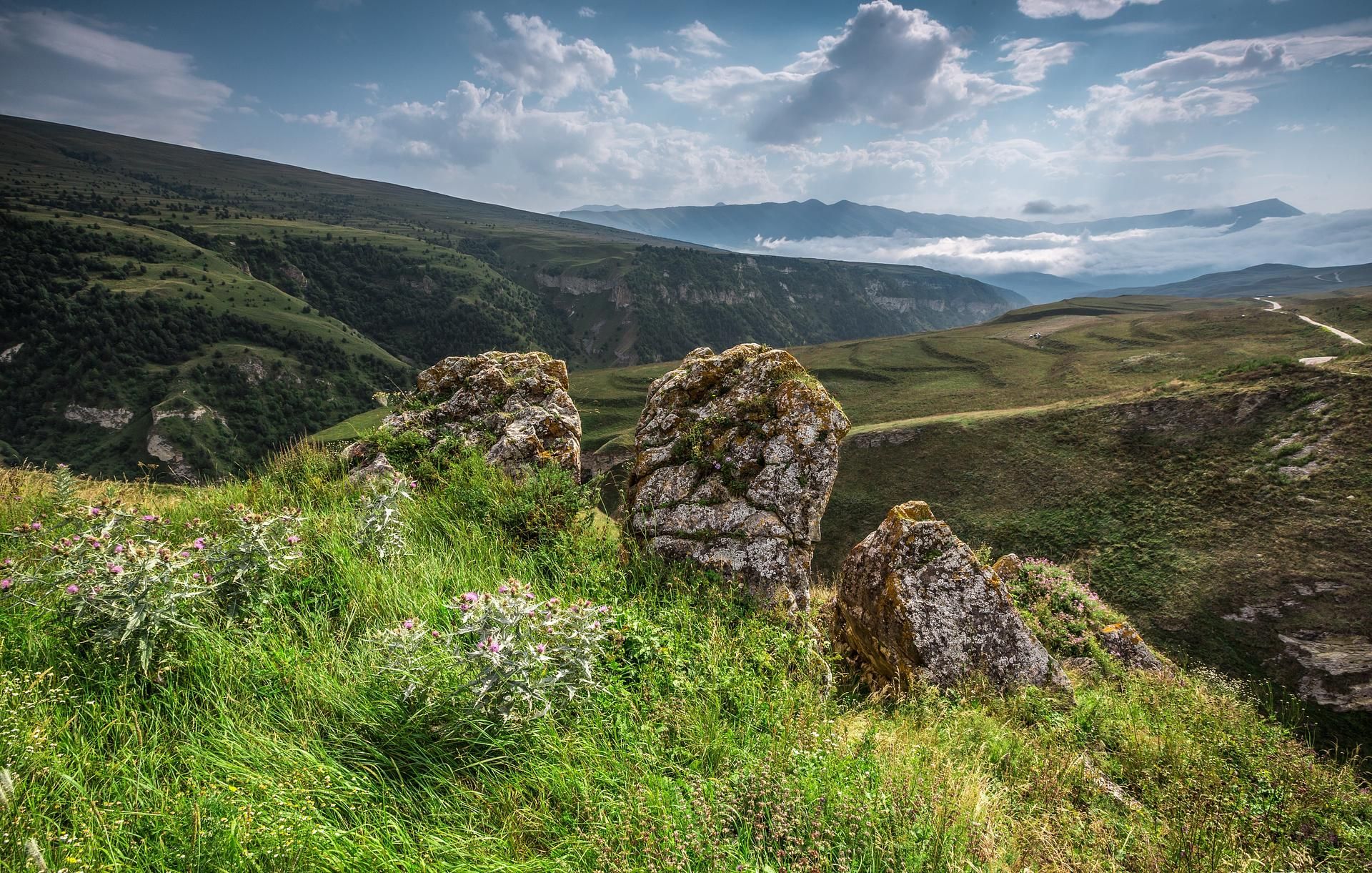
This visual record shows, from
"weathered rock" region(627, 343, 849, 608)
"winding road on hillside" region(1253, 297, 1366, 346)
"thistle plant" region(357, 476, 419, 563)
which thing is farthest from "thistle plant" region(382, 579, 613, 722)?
"winding road on hillside" region(1253, 297, 1366, 346)

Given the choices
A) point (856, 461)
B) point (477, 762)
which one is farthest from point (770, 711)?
point (856, 461)

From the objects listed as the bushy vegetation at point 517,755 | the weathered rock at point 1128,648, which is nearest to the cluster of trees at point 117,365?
the bushy vegetation at point 517,755

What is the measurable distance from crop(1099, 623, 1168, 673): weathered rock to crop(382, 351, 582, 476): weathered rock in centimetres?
1214

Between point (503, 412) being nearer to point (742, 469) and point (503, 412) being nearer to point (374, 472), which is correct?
point (374, 472)

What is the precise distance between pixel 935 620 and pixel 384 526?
25.4 feet

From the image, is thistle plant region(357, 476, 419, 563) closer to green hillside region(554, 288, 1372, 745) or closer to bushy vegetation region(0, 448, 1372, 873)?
bushy vegetation region(0, 448, 1372, 873)

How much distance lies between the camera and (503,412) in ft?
39.6

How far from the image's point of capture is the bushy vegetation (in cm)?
269

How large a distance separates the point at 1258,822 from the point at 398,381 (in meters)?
191

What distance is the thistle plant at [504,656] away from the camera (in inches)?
138

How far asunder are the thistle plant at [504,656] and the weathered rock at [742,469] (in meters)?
4.22

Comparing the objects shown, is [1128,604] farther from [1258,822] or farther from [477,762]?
[477,762]

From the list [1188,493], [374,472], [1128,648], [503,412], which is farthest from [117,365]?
[1188,493]

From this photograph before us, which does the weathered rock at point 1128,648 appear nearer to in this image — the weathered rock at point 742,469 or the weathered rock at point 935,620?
the weathered rock at point 935,620
